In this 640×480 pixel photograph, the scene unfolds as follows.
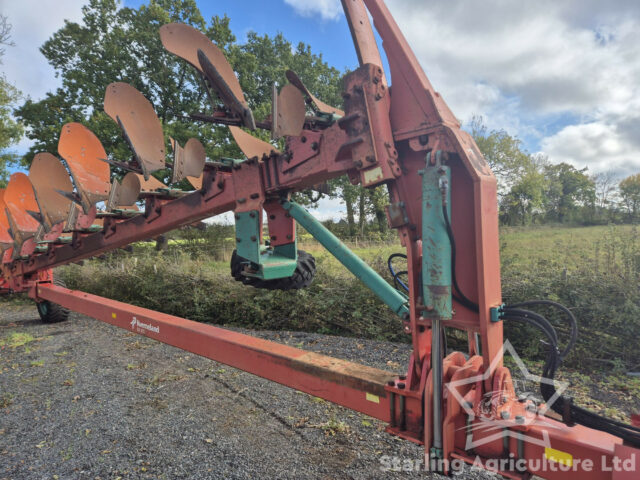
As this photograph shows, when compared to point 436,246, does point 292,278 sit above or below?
below

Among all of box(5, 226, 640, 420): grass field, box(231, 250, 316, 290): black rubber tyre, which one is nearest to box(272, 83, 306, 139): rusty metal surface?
box(231, 250, 316, 290): black rubber tyre

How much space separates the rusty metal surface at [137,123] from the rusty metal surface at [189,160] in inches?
15.0

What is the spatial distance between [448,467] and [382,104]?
170cm

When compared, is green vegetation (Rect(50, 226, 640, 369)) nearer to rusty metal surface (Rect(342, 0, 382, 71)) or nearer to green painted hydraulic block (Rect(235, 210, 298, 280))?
green painted hydraulic block (Rect(235, 210, 298, 280))

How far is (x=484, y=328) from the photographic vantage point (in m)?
1.66

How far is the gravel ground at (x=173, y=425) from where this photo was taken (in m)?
2.77

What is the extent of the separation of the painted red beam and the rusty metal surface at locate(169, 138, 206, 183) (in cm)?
120

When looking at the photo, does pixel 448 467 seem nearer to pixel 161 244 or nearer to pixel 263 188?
pixel 263 188

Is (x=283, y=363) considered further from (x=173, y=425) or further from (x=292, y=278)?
(x=173, y=425)

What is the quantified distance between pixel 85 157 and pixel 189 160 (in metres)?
2.26

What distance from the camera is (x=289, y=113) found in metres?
2.21

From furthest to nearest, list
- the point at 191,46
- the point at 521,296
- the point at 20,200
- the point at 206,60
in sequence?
the point at 20,200, the point at 521,296, the point at 191,46, the point at 206,60

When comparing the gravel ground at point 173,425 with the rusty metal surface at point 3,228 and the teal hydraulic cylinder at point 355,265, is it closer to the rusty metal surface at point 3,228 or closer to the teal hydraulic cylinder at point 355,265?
the teal hydraulic cylinder at point 355,265
